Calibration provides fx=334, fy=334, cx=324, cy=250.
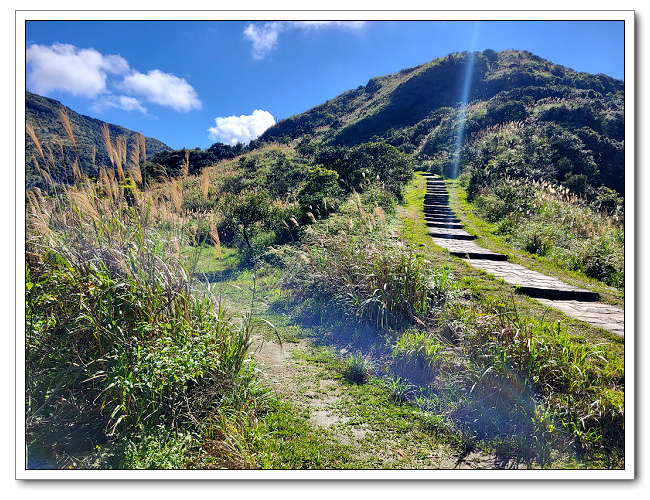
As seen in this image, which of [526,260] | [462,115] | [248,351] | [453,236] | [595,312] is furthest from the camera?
[462,115]

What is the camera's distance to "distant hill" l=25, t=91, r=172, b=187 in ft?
8.21

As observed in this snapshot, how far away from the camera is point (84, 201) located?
103 inches

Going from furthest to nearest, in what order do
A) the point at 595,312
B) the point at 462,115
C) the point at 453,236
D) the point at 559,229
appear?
the point at 462,115, the point at 453,236, the point at 559,229, the point at 595,312

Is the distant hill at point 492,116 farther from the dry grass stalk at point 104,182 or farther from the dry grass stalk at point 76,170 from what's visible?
the dry grass stalk at point 76,170

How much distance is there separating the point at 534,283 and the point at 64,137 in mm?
5609

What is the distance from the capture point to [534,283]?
15.2ft

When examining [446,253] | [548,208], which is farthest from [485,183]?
[446,253]

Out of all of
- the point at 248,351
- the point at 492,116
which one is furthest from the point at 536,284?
the point at 492,116

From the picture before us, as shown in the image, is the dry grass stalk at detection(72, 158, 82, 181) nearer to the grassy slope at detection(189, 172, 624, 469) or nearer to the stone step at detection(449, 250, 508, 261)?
the grassy slope at detection(189, 172, 624, 469)

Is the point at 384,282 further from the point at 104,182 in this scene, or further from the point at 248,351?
the point at 104,182

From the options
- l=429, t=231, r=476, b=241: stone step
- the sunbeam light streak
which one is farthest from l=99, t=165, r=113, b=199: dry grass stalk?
the sunbeam light streak

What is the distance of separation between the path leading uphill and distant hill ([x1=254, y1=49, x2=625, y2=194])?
4.67 ft
